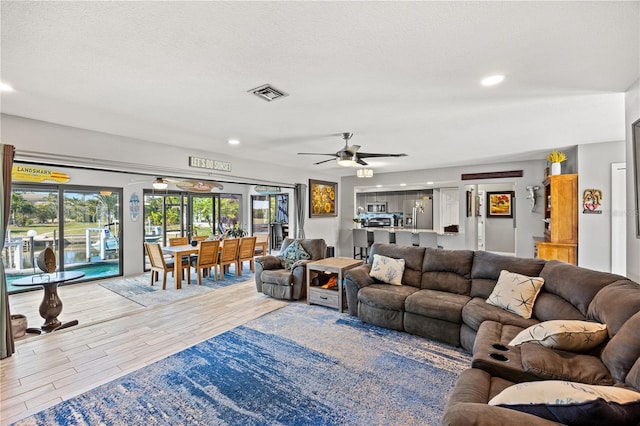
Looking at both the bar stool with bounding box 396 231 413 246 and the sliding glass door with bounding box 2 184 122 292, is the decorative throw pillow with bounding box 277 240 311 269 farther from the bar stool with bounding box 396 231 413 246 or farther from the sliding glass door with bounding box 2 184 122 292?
the sliding glass door with bounding box 2 184 122 292

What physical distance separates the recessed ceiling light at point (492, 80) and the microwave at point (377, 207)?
8095 millimetres

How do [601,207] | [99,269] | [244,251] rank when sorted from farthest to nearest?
[244,251] < [99,269] < [601,207]

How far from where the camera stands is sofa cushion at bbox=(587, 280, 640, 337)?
6.07 ft

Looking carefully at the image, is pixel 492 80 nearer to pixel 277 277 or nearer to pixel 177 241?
pixel 277 277

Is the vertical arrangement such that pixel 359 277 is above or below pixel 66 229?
below

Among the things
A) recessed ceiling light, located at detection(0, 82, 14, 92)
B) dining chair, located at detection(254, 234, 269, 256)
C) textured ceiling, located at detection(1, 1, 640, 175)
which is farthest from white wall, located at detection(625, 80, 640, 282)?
dining chair, located at detection(254, 234, 269, 256)

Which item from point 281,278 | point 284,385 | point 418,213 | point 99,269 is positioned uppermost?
point 418,213

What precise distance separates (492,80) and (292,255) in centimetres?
394

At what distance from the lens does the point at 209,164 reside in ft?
16.5

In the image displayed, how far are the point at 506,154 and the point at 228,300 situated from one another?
5.64 metres

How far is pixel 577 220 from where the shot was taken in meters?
4.59

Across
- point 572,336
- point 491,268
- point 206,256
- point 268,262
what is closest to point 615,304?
point 572,336

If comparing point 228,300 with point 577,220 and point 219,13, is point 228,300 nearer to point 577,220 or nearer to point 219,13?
point 219,13

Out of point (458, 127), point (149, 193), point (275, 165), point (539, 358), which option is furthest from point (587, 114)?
point (149, 193)
